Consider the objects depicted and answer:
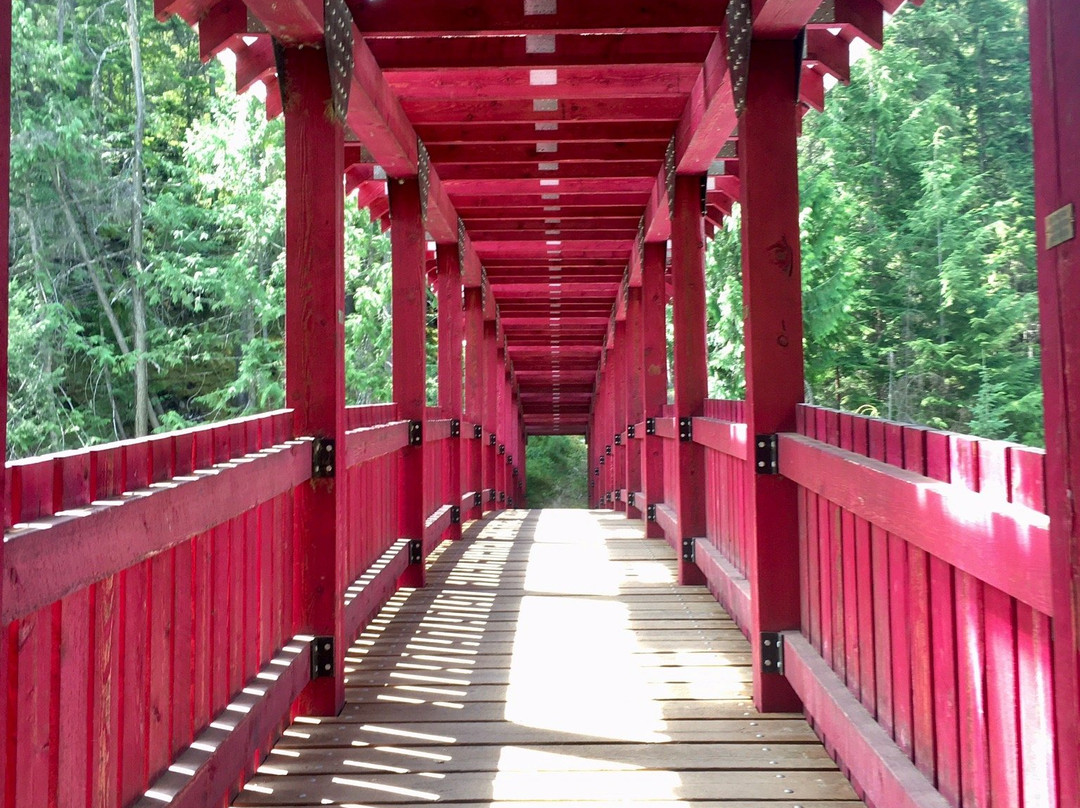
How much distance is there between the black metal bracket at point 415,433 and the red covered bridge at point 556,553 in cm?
2

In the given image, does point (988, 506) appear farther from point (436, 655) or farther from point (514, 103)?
point (514, 103)

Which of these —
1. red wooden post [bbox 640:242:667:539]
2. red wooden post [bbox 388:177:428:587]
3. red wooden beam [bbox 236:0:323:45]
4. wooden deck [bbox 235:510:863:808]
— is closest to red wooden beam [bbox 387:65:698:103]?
red wooden post [bbox 388:177:428:587]

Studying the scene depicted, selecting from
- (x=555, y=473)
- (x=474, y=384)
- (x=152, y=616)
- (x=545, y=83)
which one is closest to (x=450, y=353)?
(x=474, y=384)

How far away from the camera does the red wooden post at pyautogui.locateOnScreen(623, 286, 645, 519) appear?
10.4 metres

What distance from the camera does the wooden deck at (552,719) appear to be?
3.02m

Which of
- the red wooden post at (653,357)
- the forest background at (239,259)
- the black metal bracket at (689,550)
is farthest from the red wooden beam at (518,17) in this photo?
the forest background at (239,259)

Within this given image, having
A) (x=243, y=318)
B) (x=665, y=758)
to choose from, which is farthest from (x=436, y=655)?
(x=243, y=318)

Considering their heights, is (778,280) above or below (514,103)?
below

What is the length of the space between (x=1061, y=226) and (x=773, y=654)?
8.37 feet

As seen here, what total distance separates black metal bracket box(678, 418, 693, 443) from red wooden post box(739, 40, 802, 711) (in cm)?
256

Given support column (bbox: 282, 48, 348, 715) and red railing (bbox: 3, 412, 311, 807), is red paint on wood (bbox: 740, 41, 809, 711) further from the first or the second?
red railing (bbox: 3, 412, 311, 807)

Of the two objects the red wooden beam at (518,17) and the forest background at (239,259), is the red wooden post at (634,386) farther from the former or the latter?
the forest background at (239,259)

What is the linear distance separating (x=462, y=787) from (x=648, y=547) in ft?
18.0

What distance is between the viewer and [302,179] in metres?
4.00
